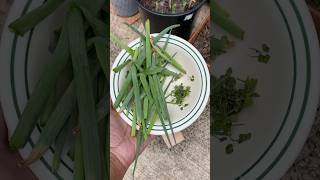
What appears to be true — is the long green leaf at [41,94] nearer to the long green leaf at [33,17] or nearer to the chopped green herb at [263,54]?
the long green leaf at [33,17]

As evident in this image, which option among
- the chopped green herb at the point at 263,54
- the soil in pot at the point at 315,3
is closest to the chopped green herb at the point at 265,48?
the chopped green herb at the point at 263,54

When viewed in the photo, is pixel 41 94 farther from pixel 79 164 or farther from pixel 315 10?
pixel 315 10

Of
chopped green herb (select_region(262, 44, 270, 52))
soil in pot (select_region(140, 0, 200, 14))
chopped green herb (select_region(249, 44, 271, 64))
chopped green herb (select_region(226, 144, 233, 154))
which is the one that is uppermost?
soil in pot (select_region(140, 0, 200, 14))

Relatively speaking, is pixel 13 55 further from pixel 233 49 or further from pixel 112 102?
pixel 233 49

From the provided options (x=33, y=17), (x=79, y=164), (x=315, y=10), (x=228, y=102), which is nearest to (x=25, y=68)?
(x=33, y=17)

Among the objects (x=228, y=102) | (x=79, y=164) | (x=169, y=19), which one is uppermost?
(x=169, y=19)

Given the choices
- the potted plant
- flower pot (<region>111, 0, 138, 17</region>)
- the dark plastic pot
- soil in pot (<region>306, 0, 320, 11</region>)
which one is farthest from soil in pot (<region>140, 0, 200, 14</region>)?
soil in pot (<region>306, 0, 320, 11</region>)

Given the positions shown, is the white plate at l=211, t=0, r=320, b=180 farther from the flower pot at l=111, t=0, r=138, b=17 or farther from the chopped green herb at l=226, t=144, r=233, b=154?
the flower pot at l=111, t=0, r=138, b=17
